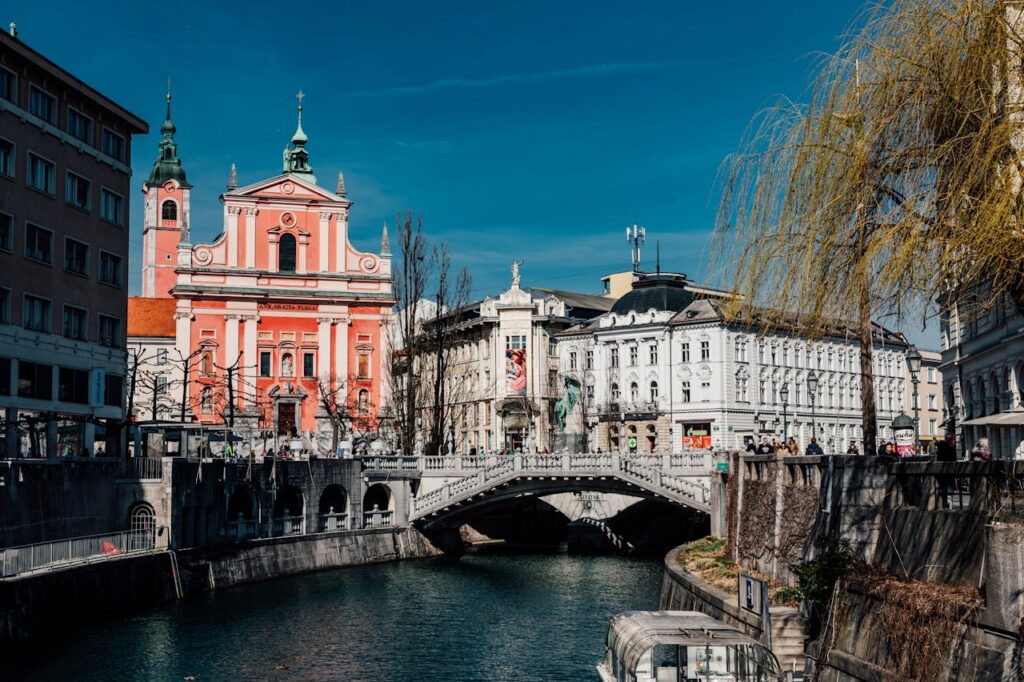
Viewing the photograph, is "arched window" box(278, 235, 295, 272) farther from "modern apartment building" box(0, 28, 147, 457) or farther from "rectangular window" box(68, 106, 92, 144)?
"rectangular window" box(68, 106, 92, 144)

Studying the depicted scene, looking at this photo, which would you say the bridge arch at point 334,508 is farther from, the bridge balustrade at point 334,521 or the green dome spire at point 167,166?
the green dome spire at point 167,166

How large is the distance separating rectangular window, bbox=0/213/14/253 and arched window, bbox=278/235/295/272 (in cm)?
4672

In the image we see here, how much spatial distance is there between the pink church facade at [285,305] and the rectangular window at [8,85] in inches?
1721

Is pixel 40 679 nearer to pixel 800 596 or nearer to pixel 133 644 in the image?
pixel 133 644

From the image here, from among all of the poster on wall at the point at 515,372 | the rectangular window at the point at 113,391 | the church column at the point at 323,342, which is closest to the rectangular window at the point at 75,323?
the rectangular window at the point at 113,391

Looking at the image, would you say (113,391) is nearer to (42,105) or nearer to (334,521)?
(42,105)

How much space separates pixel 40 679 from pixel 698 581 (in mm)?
17156

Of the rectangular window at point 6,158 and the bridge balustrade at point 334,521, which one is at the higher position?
the rectangular window at point 6,158

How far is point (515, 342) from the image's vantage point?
110812 millimetres

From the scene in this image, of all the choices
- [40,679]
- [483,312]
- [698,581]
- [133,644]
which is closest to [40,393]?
[133,644]

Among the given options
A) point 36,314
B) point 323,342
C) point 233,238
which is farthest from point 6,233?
point 323,342

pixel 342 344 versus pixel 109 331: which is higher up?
pixel 342 344

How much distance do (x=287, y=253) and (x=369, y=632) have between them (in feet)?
190

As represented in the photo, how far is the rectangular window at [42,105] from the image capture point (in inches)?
1929
